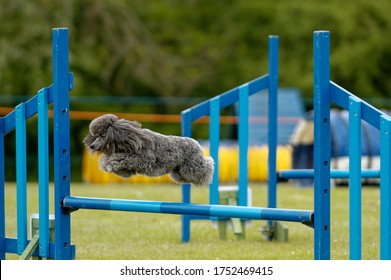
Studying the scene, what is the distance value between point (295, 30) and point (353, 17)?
1.66m

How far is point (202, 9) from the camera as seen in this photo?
85.5 feet

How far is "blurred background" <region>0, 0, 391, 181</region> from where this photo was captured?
2077 centimetres

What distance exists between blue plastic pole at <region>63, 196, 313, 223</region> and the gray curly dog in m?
0.19

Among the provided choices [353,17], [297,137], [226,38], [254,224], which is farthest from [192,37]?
[254,224]

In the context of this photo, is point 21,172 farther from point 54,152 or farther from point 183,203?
point 183,203

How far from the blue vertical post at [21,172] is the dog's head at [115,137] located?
0.71 meters

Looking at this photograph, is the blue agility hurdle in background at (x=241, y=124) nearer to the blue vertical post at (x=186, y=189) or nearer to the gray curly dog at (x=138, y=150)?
the blue vertical post at (x=186, y=189)

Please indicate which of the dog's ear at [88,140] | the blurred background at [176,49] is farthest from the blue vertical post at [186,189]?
the blurred background at [176,49]

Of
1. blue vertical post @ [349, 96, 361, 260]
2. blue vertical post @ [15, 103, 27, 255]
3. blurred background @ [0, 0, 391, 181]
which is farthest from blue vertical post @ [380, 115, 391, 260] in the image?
blurred background @ [0, 0, 391, 181]

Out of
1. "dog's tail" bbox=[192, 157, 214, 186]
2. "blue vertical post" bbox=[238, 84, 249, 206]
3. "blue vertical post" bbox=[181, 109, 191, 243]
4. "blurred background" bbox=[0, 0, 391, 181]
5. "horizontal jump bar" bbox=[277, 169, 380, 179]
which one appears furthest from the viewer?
"blurred background" bbox=[0, 0, 391, 181]

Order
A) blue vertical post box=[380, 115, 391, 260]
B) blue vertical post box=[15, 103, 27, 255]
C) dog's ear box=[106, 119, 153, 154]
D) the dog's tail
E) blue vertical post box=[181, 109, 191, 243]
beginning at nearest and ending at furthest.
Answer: blue vertical post box=[380, 115, 391, 260], dog's ear box=[106, 119, 153, 154], the dog's tail, blue vertical post box=[15, 103, 27, 255], blue vertical post box=[181, 109, 191, 243]

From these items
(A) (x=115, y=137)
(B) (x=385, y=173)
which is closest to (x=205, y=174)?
(A) (x=115, y=137)

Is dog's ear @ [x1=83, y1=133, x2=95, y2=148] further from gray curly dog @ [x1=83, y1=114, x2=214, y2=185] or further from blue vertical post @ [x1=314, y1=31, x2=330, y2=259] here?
blue vertical post @ [x1=314, y1=31, x2=330, y2=259]

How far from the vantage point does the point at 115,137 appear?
177 inches
